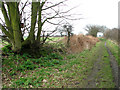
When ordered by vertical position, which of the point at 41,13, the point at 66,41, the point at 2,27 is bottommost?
the point at 66,41

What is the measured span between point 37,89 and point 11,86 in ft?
3.80

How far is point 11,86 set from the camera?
15.6 ft

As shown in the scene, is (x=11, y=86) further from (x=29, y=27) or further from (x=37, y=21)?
(x=37, y=21)

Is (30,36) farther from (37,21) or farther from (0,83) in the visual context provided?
(0,83)

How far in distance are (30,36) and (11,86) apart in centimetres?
434

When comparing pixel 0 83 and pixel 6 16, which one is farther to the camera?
pixel 6 16

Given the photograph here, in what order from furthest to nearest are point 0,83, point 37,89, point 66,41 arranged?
point 66,41 → point 0,83 → point 37,89

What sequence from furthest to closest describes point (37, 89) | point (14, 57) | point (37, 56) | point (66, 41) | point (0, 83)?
point (66, 41) → point (37, 56) → point (14, 57) → point (0, 83) → point (37, 89)

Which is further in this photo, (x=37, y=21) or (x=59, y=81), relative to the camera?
(x=37, y=21)

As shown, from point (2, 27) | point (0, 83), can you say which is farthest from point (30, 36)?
point (0, 83)

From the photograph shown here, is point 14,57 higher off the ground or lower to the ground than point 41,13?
lower

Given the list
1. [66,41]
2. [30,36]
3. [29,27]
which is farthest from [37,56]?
[66,41]

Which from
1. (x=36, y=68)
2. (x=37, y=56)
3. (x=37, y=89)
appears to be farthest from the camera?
(x=37, y=56)

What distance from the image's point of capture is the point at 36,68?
6691 mm
